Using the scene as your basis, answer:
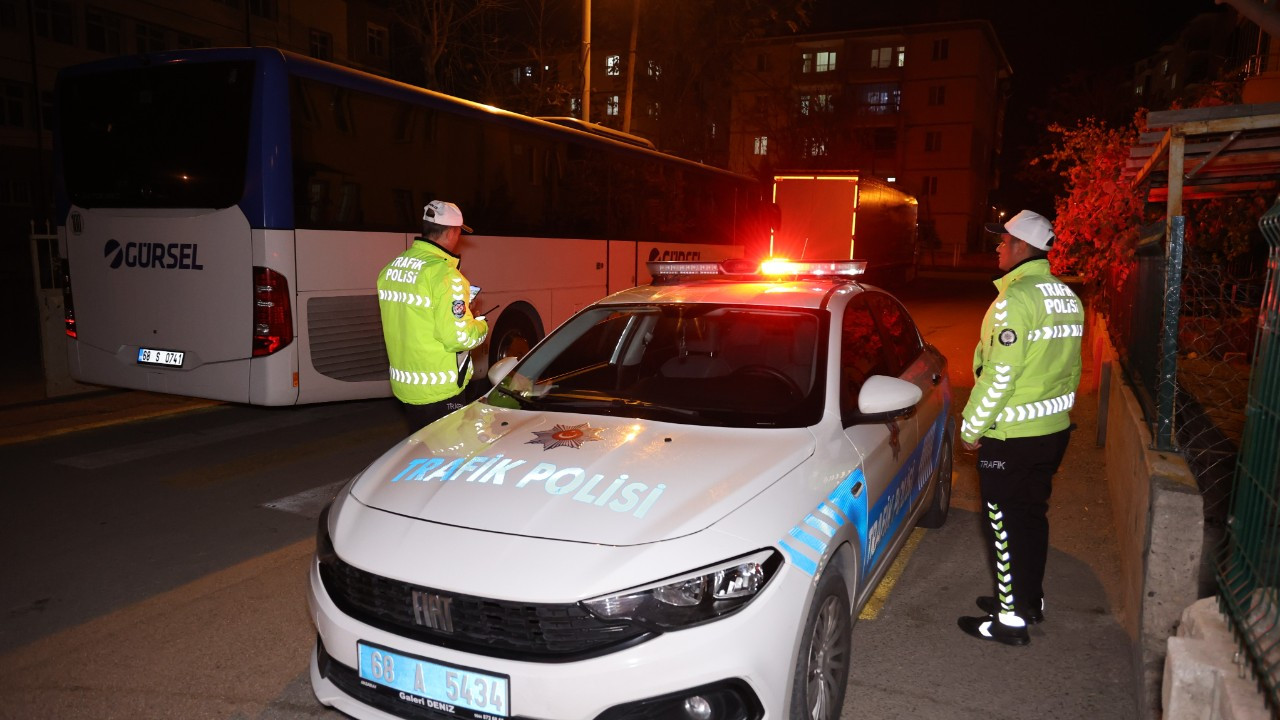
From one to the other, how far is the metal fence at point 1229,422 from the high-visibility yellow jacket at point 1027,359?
0.53 m

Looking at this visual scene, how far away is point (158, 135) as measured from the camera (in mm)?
7137

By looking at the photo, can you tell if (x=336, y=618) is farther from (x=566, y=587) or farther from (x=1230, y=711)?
(x=1230, y=711)

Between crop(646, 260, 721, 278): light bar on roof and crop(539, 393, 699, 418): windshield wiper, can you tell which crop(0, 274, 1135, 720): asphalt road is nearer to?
crop(539, 393, 699, 418): windshield wiper

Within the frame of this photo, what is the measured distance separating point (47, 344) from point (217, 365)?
3797 mm

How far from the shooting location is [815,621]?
9.32ft

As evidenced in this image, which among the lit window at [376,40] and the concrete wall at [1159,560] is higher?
the lit window at [376,40]

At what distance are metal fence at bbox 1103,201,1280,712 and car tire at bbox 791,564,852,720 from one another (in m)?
1.14

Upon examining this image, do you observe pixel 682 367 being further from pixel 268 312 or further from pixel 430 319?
pixel 268 312

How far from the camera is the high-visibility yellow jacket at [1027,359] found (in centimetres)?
378

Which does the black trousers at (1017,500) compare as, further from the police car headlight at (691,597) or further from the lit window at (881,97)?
the lit window at (881,97)

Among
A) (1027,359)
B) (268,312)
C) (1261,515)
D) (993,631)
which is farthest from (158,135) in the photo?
(1261,515)

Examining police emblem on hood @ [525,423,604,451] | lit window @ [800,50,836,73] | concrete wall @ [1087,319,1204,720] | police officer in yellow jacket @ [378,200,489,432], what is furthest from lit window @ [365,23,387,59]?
concrete wall @ [1087,319,1204,720]

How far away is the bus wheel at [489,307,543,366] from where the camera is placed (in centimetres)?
961

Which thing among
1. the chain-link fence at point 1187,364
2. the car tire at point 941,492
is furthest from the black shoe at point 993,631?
the car tire at point 941,492
